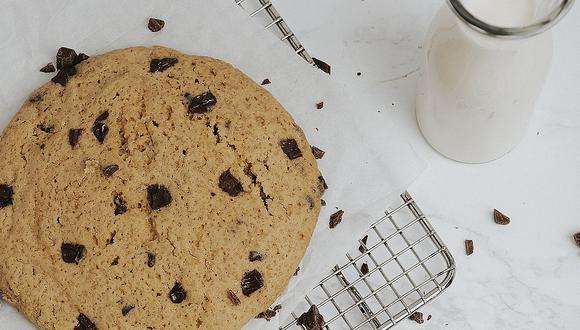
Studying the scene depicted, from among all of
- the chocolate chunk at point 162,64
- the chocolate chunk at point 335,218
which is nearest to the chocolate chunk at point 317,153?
the chocolate chunk at point 335,218

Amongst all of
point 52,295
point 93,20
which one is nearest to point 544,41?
point 93,20

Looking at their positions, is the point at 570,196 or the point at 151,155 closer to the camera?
the point at 151,155

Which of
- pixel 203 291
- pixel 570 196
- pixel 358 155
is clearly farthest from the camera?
pixel 570 196

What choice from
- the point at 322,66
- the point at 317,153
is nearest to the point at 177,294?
the point at 317,153

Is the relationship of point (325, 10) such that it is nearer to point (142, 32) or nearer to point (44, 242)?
point (142, 32)

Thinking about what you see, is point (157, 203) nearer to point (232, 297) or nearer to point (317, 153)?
point (232, 297)

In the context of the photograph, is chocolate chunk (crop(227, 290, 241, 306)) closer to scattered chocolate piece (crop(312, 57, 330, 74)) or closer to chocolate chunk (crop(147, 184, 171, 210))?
chocolate chunk (crop(147, 184, 171, 210))
